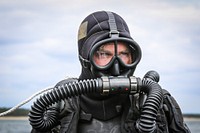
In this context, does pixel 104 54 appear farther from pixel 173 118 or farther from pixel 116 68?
pixel 173 118

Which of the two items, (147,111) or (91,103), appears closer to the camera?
(147,111)

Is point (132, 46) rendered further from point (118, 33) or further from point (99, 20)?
point (99, 20)

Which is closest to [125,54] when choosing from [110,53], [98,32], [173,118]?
[110,53]

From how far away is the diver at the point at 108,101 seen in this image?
10.4ft

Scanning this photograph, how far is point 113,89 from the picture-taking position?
3084mm

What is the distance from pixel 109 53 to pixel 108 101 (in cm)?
33

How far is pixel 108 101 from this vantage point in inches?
130

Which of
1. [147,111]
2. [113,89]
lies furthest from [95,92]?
[147,111]

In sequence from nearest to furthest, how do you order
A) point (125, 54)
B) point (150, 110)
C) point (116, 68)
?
point (150, 110) → point (116, 68) → point (125, 54)

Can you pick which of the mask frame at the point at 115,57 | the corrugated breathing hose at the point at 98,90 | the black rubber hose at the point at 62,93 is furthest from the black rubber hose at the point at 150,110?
the black rubber hose at the point at 62,93

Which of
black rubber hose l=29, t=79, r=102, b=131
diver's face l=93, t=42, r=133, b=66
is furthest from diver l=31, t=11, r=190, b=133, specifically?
black rubber hose l=29, t=79, r=102, b=131

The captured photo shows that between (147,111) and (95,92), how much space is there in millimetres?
361

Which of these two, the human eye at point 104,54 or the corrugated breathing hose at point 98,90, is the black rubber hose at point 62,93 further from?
the human eye at point 104,54

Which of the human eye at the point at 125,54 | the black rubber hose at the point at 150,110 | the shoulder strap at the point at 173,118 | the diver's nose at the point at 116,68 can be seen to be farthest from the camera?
the shoulder strap at the point at 173,118
